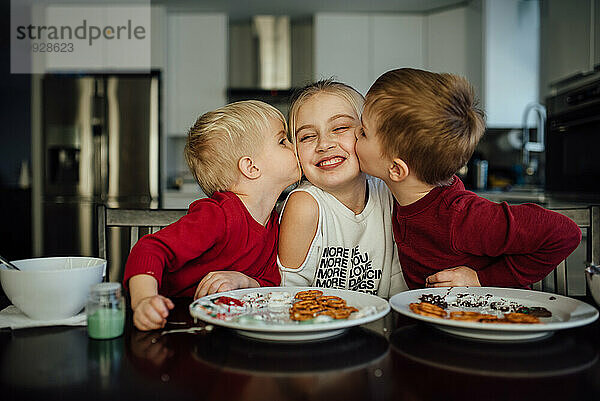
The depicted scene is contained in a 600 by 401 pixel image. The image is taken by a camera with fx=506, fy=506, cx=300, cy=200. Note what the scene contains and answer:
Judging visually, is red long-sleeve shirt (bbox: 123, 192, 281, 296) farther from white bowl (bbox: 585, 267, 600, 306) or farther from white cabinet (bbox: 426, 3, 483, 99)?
white cabinet (bbox: 426, 3, 483, 99)

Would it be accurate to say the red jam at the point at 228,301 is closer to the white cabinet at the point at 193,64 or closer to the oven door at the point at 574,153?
the oven door at the point at 574,153

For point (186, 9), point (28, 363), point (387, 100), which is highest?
point (186, 9)

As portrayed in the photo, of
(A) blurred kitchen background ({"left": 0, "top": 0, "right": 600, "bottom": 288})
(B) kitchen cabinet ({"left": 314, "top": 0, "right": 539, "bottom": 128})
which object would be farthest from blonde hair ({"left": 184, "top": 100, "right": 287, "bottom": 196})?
(B) kitchen cabinet ({"left": 314, "top": 0, "right": 539, "bottom": 128})

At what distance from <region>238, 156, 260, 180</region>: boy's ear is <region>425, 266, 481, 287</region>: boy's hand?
0.45m

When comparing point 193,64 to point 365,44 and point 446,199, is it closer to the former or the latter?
point 365,44

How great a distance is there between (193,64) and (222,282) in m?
3.66

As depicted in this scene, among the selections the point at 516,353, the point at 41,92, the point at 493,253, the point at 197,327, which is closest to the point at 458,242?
the point at 493,253

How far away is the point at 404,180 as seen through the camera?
1.09 metres

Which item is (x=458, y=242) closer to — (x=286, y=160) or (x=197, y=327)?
(x=286, y=160)

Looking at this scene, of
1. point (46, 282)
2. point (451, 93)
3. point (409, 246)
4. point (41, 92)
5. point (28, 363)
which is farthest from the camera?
point (41, 92)

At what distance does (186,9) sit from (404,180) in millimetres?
3671

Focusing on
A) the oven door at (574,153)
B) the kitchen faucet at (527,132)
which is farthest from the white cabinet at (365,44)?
the oven door at (574,153)

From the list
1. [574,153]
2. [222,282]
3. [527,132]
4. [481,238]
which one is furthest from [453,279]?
[527,132]

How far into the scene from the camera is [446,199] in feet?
3.47
